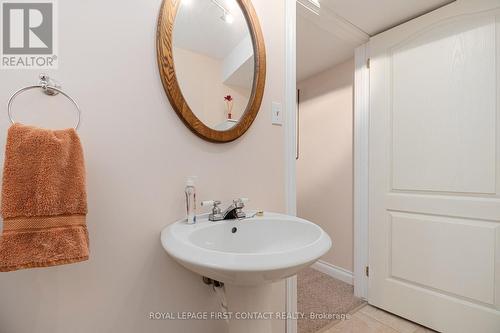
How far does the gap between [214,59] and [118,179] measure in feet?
2.04

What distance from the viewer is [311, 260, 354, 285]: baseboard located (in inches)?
73.7

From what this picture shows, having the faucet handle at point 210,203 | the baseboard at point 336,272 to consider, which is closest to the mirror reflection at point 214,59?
the faucet handle at point 210,203

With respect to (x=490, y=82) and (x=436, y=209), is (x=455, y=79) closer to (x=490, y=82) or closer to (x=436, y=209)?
(x=490, y=82)

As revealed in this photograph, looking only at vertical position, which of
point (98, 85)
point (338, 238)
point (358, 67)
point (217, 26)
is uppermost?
point (358, 67)

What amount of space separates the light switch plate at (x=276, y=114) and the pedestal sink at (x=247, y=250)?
1.61 feet

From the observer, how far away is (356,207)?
1710mm

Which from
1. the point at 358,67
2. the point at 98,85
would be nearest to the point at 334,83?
the point at 358,67

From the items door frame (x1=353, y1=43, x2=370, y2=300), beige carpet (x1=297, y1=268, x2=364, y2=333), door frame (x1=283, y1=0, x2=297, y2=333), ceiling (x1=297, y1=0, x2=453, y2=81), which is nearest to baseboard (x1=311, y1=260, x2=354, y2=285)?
beige carpet (x1=297, y1=268, x2=364, y2=333)

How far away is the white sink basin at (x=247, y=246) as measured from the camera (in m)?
0.50

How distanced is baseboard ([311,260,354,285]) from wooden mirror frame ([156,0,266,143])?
1.71 metres

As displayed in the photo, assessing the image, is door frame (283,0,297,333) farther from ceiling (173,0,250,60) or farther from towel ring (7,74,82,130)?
towel ring (7,74,82,130)

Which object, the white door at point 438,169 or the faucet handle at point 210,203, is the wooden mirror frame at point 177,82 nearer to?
the faucet handle at point 210,203

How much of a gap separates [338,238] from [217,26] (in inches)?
75.7

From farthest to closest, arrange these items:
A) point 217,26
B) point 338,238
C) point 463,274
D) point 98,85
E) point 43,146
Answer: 1. point 338,238
2. point 463,274
3. point 217,26
4. point 98,85
5. point 43,146
